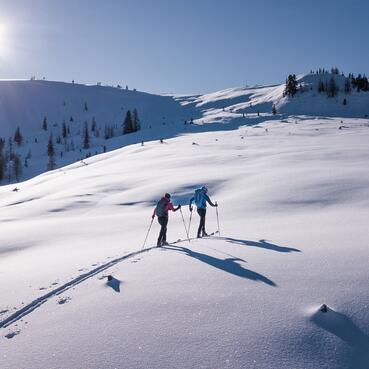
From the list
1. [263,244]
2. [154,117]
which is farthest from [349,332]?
[154,117]

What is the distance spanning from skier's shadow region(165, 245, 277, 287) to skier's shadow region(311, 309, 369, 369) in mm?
1505

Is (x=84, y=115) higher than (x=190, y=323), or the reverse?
(x=84, y=115)

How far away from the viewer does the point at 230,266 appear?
8.74m

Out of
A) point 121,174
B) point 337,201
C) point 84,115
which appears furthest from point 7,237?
point 84,115

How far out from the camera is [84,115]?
191875mm

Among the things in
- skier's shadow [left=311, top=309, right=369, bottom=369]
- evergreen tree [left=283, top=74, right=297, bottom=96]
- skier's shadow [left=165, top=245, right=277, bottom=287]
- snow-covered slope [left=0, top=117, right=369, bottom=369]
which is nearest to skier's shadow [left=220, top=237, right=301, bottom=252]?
snow-covered slope [left=0, top=117, right=369, bottom=369]

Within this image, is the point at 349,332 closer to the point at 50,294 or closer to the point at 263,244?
the point at 50,294

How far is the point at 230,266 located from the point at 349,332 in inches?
143

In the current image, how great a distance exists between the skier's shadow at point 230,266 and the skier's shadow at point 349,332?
4.94 feet

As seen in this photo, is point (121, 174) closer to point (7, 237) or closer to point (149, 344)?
point (7, 237)

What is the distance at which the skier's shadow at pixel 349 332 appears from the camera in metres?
4.82

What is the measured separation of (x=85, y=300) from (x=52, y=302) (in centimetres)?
68

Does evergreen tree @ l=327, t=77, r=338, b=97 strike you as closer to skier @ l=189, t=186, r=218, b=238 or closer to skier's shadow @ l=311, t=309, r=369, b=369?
skier @ l=189, t=186, r=218, b=238

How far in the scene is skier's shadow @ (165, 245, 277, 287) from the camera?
760 cm
